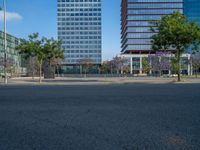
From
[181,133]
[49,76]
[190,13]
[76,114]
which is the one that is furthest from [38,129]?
[190,13]

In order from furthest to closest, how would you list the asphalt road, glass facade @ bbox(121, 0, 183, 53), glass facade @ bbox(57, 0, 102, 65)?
glass facade @ bbox(57, 0, 102, 65)
glass facade @ bbox(121, 0, 183, 53)
the asphalt road

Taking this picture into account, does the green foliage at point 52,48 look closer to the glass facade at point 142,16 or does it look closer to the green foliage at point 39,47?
the green foliage at point 39,47

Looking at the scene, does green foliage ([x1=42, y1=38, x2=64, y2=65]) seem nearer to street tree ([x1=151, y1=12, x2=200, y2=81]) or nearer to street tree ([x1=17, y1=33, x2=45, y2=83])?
street tree ([x1=17, y1=33, x2=45, y2=83])

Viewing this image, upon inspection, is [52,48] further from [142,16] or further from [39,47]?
[142,16]

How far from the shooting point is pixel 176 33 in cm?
3862

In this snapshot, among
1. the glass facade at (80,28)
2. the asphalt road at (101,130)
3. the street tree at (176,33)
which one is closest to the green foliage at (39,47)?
the street tree at (176,33)

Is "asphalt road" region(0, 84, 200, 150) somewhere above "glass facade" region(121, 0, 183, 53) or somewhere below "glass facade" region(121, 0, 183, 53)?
below

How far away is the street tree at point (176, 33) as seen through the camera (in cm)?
3850

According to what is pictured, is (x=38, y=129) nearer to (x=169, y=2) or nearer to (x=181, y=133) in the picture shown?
(x=181, y=133)

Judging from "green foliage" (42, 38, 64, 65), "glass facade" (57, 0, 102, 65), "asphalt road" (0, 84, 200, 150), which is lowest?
"asphalt road" (0, 84, 200, 150)

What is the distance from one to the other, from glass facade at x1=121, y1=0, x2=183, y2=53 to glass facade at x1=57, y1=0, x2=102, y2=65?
24.3 metres

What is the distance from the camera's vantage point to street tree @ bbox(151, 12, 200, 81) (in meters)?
38.5

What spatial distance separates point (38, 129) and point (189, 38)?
34.0 metres

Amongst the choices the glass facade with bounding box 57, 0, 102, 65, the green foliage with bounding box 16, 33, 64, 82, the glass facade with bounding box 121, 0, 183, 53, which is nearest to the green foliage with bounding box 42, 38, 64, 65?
the green foliage with bounding box 16, 33, 64, 82
